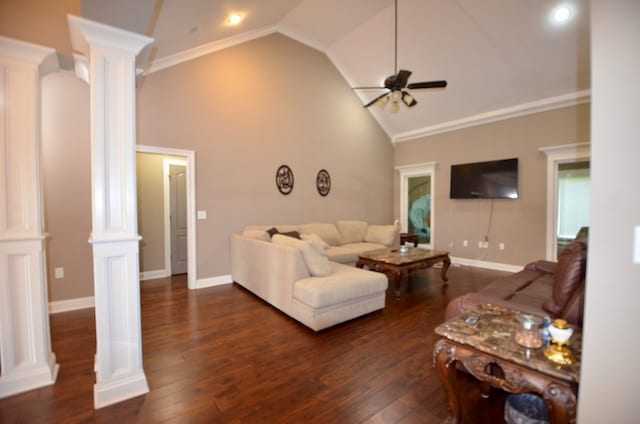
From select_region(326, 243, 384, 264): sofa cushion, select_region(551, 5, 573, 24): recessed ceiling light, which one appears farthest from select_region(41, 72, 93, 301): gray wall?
select_region(551, 5, 573, 24): recessed ceiling light

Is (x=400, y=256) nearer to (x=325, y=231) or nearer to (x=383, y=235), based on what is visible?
(x=383, y=235)

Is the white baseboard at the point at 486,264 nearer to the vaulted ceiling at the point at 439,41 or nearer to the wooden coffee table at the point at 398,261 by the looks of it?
the wooden coffee table at the point at 398,261

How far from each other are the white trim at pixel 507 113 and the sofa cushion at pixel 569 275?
4.43 meters

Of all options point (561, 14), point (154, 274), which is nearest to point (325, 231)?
point (154, 274)

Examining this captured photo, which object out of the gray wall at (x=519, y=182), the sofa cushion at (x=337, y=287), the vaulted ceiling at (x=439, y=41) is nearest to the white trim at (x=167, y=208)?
the vaulted ceiling at (x=439, y=41)

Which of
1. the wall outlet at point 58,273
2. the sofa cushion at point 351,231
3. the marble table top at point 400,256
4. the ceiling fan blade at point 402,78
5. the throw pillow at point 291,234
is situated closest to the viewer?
the wall outlet at point 58,273

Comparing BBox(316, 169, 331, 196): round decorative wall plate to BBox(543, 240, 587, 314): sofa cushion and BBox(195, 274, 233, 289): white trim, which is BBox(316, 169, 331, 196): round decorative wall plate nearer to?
BBox(195, 274, 233, 289): white trim

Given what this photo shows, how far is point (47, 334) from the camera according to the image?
203cm

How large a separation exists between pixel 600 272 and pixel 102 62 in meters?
2.68

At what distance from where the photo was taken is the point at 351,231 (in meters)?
5.91

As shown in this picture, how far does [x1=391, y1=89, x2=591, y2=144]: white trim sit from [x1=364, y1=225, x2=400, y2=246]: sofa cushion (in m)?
2.66

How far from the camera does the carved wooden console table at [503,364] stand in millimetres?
1182

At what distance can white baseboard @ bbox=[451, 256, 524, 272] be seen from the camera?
544 centimetres

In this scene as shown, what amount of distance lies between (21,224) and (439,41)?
5811mm
